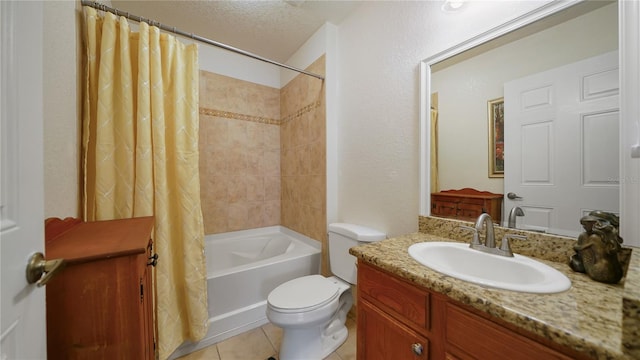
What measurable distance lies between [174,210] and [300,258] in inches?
39.2

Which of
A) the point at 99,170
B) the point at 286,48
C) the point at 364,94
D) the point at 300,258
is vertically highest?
the point at 286,48

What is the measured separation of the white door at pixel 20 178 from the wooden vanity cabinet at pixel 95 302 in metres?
0.10

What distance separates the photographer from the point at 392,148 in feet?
4.75

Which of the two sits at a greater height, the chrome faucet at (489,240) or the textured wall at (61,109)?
the textured wall at (61,109)

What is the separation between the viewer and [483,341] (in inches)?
23.2

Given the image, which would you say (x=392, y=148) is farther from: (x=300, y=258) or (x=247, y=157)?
(x=247, y=157)

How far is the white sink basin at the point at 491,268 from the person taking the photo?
2.09 ft

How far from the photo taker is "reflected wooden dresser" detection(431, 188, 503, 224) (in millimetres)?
1031

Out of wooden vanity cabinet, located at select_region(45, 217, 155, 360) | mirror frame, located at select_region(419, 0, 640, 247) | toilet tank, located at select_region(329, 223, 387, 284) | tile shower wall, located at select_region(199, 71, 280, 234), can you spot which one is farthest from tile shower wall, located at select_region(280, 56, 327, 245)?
mirror frame, located at select_region(419, 0, 640, 247)

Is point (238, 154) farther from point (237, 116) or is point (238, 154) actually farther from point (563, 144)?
point (563, 144)

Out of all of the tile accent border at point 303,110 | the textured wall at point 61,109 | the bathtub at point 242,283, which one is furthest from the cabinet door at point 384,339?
the tile accent border at point 303,110

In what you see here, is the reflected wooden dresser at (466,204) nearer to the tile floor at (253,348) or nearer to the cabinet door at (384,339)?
the cabinet door at (384,339)

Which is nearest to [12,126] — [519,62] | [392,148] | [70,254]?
[70,254]

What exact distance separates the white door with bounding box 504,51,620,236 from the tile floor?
1239 millimetres
